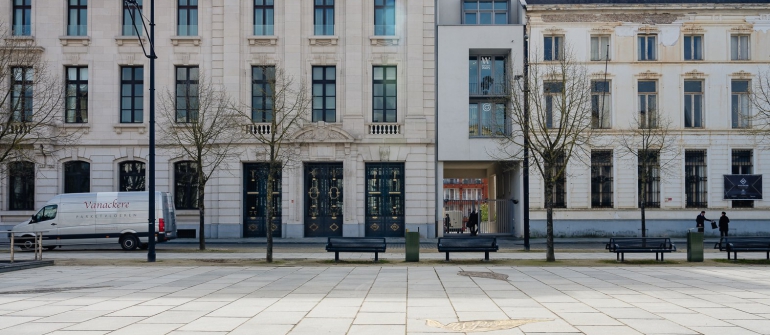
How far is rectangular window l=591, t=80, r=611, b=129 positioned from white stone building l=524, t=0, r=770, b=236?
0.10 meters

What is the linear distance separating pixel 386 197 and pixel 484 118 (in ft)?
23.0

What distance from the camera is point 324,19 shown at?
38.0 meters

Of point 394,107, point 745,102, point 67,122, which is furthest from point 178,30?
point 745,102

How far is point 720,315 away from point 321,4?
30342mm

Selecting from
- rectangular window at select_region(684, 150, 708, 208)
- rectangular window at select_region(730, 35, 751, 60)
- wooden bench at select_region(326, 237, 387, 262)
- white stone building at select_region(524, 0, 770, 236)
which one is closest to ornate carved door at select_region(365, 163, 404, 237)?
white stone building at select_region(524, 0, 770, 236)

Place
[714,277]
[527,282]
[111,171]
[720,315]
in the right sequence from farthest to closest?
[111,171] → [714,277] → [527,282] → [720,315]

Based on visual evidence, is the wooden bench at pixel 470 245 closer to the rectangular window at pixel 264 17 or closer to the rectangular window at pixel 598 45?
the rectangular window at pixel 264 17

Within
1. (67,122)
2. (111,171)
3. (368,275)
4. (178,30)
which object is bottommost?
(368,275)

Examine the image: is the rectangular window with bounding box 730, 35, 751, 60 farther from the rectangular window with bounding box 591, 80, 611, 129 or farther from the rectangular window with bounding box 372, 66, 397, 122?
the rectangular window with bounding box 372, 66, 397, 122

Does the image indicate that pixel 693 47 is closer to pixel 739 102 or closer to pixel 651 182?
pixel 739 102

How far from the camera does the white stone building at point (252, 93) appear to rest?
37188 mm

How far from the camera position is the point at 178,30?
37906 mm

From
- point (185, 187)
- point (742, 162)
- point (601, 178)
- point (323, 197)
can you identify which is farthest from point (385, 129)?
point (742, 162)

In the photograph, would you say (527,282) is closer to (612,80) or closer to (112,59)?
(612,80)
